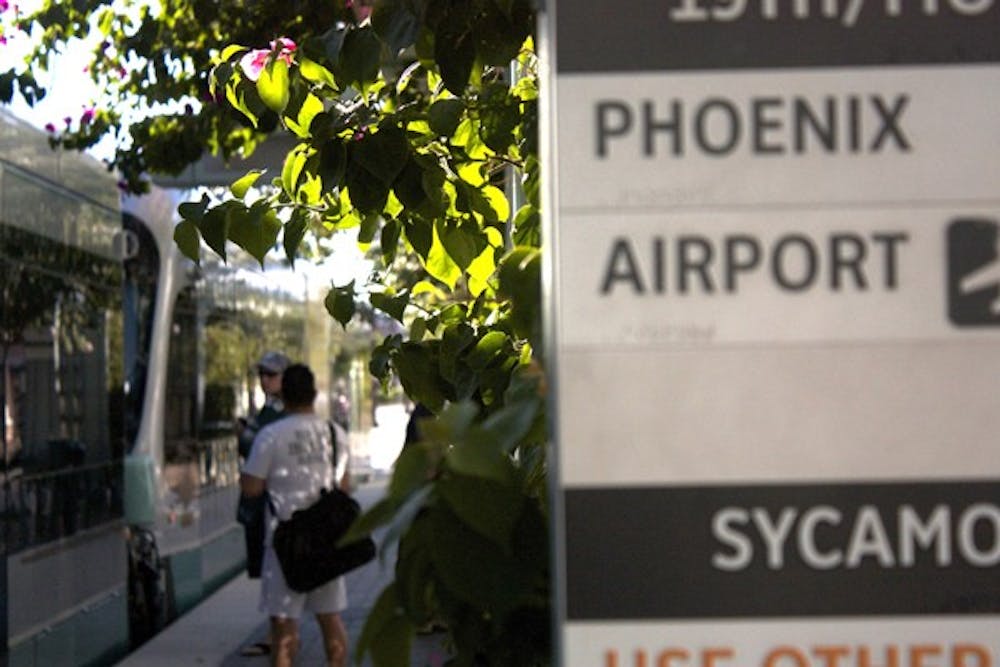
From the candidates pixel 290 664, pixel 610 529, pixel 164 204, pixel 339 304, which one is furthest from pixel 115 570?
pixel 610 529

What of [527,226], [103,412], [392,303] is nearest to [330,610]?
[103,412]

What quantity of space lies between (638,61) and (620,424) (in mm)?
387

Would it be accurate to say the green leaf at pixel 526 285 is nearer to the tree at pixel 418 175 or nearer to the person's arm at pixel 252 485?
the tree at pixel 418 175

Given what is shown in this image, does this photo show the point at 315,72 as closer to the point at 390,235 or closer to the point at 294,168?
the point at 294,168

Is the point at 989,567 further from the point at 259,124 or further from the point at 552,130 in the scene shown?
the point at 259,124

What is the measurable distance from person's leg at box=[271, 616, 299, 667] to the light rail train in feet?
3.82

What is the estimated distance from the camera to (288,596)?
9.55m

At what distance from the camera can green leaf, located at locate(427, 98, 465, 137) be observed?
13.8ft

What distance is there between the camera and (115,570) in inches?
468

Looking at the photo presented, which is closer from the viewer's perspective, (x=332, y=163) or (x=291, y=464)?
(x=332, y=163)

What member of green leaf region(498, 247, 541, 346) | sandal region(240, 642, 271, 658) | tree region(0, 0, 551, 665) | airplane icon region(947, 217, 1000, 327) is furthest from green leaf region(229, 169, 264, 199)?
sandal region(240, 642, 271, 658)

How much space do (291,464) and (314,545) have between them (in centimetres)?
40

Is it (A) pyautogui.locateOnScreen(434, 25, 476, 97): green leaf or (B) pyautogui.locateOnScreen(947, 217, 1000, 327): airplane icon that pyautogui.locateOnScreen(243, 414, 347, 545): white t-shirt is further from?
(B) pyautogui.locateOnScreen(947, 217, 1000, 327): airplane icon

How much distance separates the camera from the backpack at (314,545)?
9344mm
